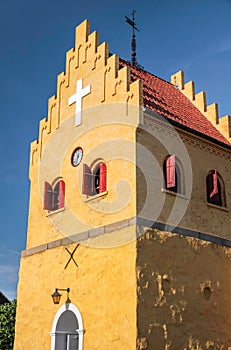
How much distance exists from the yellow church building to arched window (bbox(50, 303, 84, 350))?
4 centimetres

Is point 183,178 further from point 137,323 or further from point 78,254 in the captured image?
point 137,323

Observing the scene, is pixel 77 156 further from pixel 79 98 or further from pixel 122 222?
pixel 122 222

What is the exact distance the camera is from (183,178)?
15.4m

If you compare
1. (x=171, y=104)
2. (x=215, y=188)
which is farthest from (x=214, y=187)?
(x=171, y=104)

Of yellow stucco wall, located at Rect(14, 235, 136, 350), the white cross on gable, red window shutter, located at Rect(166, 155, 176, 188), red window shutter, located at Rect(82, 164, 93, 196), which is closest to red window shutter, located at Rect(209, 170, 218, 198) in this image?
red window shutter, located at Rect(166, 155, 176, 188)

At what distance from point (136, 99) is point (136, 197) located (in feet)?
10.3

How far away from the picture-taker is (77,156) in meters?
16.4

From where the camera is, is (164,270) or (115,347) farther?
(164,270)

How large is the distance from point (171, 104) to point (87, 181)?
474cm

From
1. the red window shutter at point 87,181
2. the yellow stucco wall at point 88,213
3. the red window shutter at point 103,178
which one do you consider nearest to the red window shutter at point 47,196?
the yellow stucco wall at point 88,213

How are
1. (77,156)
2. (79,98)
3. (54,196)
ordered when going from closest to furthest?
(77,156) < (79,98) < (54,196)

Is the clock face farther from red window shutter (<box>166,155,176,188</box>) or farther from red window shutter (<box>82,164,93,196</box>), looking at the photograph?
red window shutter (<box>166,155,176,188</box>)

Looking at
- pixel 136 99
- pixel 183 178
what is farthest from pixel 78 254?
pixel 136 99

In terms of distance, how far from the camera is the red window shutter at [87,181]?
1529 centimetres
